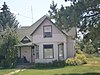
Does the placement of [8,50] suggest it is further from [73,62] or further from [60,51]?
[73,62]

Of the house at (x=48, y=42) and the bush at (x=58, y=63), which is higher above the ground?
the house at (x=48, y=42)

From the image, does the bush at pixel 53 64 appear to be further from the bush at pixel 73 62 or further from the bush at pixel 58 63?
the bush at pixel 73 62

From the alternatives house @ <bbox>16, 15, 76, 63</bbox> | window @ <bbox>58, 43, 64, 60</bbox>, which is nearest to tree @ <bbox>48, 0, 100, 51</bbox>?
house @ <bbox>16, 15, 76, 63</bbox>

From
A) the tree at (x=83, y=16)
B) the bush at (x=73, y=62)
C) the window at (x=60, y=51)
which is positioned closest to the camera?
the tree at (x=83, y=16)

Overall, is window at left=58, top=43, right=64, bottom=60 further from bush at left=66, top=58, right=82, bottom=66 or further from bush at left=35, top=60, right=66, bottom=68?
bush at left=66, top=58, right=82, bottom=66

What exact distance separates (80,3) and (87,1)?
2.35 feet

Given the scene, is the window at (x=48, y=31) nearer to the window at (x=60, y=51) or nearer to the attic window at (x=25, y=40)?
the window at (x=60, y=51)

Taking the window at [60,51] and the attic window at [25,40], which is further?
the attic window at [25,40]

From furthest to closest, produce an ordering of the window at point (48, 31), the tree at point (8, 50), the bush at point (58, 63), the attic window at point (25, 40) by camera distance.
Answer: the attic window at point (25, 40)
the window at point (48, 31)
the tree at point (8, 50)
the bush at point (58, 63)

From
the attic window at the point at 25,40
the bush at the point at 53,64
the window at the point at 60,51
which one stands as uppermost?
the attic window at the point at 25,40

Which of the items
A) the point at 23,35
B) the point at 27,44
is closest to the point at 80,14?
the point at 27,44

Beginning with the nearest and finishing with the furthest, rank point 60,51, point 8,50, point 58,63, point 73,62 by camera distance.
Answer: point 73,62
point 58,63
point 8,50
point 60,51

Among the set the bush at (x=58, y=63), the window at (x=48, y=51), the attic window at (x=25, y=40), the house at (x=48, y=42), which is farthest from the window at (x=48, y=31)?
the attic window at (x=25, y=40)

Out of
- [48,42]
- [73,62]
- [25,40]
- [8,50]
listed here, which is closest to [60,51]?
[48,42]
